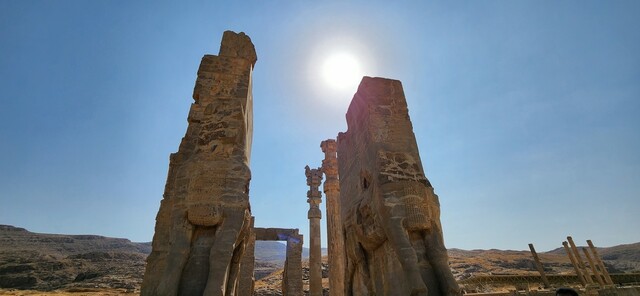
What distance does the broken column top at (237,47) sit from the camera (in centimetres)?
610

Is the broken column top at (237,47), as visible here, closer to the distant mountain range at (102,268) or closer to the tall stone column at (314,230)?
the tall stone column at (314,230)

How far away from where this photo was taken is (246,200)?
4.58m

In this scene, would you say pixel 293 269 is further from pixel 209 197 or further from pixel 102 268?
pixel 102 268

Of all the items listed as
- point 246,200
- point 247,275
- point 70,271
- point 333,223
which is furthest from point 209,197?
point 70,271

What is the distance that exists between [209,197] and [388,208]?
241cm

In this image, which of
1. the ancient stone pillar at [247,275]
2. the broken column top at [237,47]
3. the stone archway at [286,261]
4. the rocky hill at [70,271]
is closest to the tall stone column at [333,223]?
the stone archway at [286,261]

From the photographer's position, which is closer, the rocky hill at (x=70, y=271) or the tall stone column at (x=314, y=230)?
the tall stone column at (x=314, y=230)

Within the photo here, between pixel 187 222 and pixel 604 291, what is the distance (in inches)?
Answer: 413

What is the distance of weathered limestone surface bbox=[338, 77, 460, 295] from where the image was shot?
437cm

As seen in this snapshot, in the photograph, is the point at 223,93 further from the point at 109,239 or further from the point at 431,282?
the point at 109,239

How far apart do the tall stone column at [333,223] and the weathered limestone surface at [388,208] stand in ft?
18.2

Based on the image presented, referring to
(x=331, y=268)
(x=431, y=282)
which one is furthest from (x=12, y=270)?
(x=431, y=282)

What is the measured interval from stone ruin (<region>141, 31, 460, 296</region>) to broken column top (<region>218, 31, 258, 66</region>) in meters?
0.02

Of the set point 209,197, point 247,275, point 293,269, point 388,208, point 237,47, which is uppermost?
point 237,47
